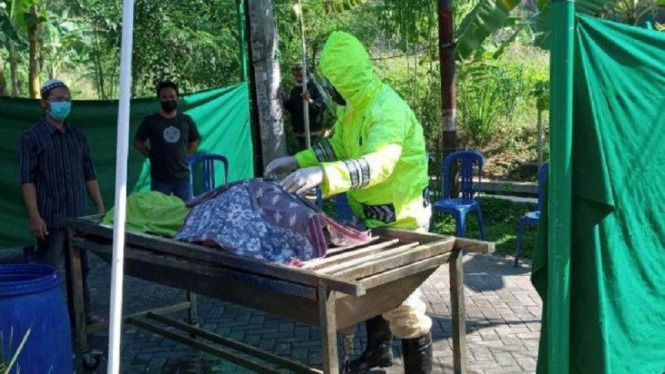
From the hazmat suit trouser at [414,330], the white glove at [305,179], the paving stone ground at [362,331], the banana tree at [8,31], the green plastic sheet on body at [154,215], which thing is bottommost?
the paving stone ground at [362,331]

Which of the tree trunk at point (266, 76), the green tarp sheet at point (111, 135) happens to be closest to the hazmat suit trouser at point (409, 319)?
the tree trunk at point (266, 76)

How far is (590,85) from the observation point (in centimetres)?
324

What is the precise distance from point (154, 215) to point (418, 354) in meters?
1.67

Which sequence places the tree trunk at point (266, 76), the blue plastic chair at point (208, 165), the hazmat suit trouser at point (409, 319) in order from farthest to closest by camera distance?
the blue plastic chair at point (208, 165) → the tree trunk at point (266, 76) → the hazmat suit trouser at point (409, 319)

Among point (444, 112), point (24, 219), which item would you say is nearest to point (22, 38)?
point (24, 219)

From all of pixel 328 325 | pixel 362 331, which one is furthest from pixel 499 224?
pixel 328 325

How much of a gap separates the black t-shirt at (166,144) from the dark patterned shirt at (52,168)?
1.53 meters

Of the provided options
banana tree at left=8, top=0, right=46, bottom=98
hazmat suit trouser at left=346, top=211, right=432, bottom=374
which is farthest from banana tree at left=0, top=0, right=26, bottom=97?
hazmat suit trouser at left=346, top=211, right=432, bottom=374

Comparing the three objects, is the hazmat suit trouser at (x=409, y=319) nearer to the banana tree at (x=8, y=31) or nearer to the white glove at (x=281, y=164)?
the white glove at (x=281, y=164)

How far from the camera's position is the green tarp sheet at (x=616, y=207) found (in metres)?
3.24

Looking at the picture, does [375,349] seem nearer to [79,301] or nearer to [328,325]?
[328,325]

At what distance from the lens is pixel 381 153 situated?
12.3ft

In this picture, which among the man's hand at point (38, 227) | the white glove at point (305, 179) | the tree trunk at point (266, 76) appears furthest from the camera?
the tree trunk at point (266, 76)

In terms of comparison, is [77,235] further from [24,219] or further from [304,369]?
[24,219]
